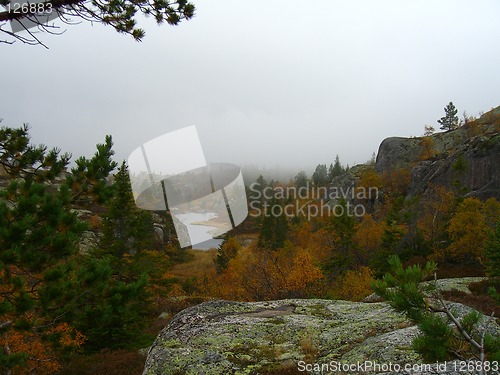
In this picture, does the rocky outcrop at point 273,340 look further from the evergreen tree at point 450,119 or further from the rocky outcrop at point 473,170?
the evergreen tree at point 450,119

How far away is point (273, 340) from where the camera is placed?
654 centimetres

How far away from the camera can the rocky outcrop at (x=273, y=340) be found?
18.0 feet

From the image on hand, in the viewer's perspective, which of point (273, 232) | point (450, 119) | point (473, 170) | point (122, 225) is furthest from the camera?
point (450, 119)

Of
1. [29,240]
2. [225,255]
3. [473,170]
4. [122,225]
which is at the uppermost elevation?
[29,240]

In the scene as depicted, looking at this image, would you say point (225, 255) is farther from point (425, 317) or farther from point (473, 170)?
point (425, 317)

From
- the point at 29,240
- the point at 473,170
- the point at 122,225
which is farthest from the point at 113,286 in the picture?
the point at 473,170

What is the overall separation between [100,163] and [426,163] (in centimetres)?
7721

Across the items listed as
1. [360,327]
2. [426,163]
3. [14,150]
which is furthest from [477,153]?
[14,150]

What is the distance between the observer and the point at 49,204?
6020 mm

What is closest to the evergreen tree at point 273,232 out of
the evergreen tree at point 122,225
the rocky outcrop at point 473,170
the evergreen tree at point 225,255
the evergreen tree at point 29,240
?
the evergreen tree at point 225,255

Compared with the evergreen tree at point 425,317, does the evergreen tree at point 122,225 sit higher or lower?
lower

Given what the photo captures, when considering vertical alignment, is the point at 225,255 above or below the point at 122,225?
below

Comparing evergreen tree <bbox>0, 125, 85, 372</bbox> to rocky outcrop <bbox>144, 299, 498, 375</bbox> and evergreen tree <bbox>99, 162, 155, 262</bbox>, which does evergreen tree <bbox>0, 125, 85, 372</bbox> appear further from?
evergreen tree <bbox>99, 162, 155, 262</bbox>

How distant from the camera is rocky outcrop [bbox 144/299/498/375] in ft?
18.0
